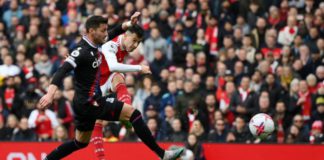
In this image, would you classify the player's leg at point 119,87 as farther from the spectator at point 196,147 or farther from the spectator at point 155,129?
the spectator at point 155,129

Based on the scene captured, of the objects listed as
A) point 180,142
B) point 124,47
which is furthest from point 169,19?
point 124,47

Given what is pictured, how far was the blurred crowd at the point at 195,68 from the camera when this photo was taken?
67.8ft

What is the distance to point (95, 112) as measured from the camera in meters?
15.3

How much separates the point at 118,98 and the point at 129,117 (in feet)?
4.18

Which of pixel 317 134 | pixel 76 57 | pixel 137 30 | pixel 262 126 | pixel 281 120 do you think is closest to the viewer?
pixel 76 57

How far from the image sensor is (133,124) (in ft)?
51.2

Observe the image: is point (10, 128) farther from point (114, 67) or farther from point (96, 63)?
point (96, 63)

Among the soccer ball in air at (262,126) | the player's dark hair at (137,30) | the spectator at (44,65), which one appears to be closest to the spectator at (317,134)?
the soccer ball in air at (262,126)

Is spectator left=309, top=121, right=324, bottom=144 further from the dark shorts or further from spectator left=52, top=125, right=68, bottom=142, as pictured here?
the dark shorts

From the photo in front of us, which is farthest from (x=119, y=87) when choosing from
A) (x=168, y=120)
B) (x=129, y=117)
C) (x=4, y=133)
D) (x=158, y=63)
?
(x=158, y=63)

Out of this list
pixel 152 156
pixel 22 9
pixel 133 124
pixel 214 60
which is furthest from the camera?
pixel 22 9

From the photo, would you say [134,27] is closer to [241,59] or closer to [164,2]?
[241,59]

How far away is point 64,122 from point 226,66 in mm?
3716

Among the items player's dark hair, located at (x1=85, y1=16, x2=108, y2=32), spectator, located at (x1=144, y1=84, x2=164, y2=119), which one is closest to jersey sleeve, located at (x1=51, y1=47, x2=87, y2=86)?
player's dark hair, located at (x1=85, y1=16, x2=108, y2=32)
